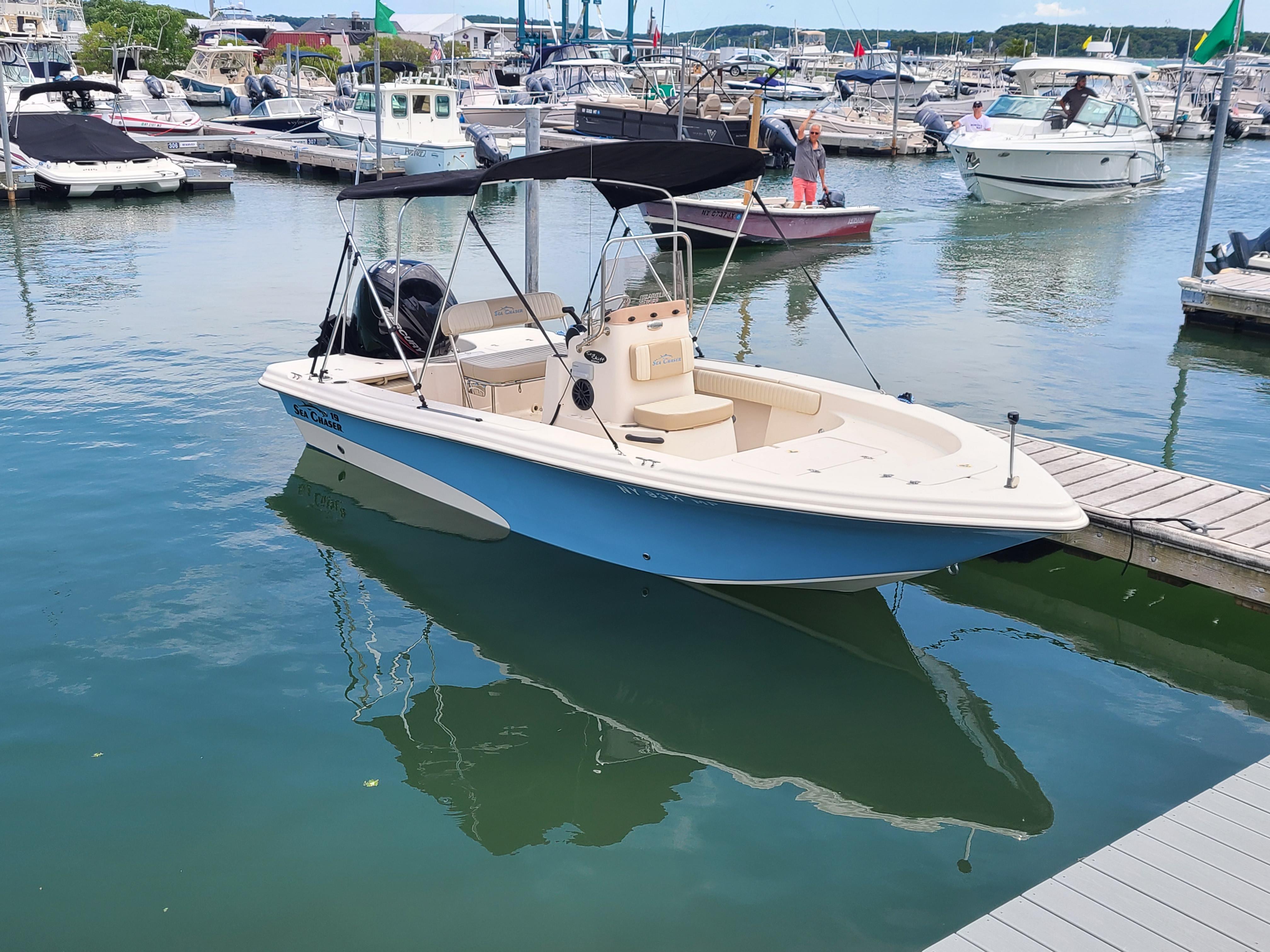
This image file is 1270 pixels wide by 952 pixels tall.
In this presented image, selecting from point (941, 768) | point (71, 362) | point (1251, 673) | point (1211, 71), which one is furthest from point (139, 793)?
point (1211, 71)

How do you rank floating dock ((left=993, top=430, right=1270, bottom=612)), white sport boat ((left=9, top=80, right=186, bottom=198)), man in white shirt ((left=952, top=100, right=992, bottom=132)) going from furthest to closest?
man in white shirt ((left=952, top=100, right=992, bottom=132)), white sport boat ((left=9, top=80, right=186, bottom=198)), floating dock ((left=993, top=430, right=1270, bottom=612))

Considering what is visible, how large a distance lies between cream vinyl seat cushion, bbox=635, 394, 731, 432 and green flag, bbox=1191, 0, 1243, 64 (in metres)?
7.50

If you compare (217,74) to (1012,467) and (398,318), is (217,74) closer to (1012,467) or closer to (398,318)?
(398,318)

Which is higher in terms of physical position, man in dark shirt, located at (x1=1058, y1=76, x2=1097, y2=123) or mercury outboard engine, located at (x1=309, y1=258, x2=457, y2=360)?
man in dark shirt, located at (x1=1058, y1=76, x2=1097, y2=123)

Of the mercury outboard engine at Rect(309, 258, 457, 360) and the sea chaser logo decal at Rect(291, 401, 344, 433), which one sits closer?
the sea chaser logo decal at Rect(291, 401, 344, 433)

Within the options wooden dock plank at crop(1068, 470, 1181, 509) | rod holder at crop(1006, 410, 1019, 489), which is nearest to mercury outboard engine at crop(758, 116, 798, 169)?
wooden dock plank at crop(1068, 470, 1181, 509)

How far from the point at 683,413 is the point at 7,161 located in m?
18.6

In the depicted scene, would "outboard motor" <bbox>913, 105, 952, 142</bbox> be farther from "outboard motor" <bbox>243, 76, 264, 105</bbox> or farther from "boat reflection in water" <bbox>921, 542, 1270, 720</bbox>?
"boat reflection in water" <bbox>921, 542, 1270, 720</bbox>

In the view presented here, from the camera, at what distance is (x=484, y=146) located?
26828mm

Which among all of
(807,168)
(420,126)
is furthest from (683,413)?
(420,126)

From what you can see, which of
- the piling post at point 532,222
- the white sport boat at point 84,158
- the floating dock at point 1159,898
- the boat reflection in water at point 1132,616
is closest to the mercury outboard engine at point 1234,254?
the boat reflection in water at point 1132,616

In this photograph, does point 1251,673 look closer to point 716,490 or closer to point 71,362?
point 716,490

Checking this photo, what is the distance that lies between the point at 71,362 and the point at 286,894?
8.52 metres

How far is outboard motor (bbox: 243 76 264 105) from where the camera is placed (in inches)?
1847
